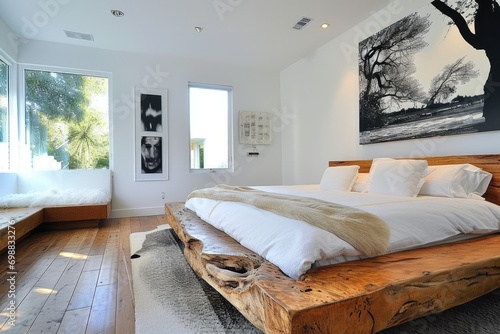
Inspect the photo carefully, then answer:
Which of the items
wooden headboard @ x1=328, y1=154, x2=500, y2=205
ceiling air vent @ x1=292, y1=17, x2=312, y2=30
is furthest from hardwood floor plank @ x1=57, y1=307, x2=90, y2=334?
ceiling air vent @ x1=292, y1=17, x2=312, y2=30

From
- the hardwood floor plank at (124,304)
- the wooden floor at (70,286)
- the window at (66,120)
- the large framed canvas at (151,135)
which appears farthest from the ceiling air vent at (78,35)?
the hardwood floor plank at (124,304)

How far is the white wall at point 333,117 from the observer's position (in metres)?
2.71

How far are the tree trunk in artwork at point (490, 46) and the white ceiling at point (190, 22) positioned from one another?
44.7 inches

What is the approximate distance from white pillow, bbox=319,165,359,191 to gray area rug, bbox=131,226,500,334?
4.97ft

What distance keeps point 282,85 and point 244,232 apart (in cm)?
438

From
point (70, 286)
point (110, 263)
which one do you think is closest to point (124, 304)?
point (70, 286)

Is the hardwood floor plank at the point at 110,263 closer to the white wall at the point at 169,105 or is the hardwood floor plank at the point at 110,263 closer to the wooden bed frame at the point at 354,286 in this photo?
the wooden bed frame at the point at 354,286

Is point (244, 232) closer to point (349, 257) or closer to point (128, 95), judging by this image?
point (349, 257)

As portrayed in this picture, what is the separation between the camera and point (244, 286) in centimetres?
110

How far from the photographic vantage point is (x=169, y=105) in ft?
15.0

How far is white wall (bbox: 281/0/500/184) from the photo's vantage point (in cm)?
271

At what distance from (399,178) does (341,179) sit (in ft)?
2.33

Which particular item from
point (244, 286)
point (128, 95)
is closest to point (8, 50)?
point (128, 95)

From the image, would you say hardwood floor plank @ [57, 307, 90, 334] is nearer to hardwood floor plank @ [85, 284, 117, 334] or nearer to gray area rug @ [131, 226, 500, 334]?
hardwood floor plank @ [85, 284, 117, 334]
